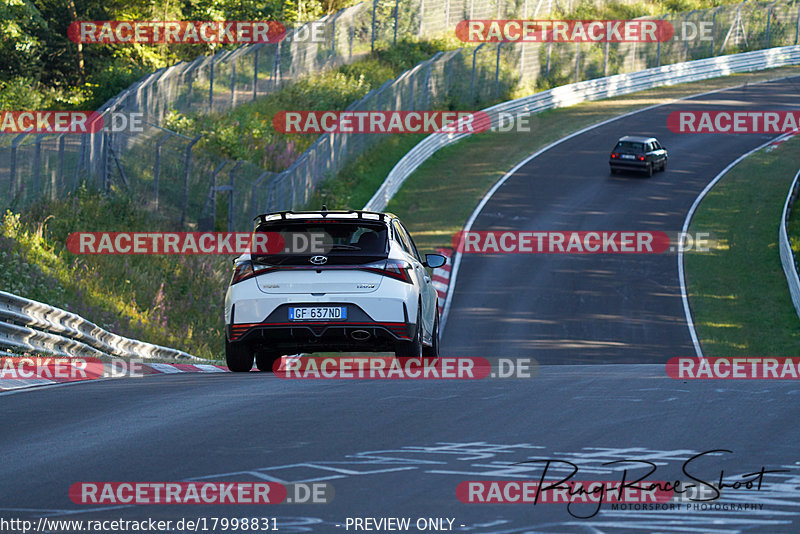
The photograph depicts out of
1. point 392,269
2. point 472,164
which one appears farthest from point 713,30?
point 392,269

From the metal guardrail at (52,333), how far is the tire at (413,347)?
5.04 metres

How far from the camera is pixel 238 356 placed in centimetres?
1170

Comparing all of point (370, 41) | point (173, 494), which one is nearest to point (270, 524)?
point (173, 494)

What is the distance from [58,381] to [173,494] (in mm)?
5944

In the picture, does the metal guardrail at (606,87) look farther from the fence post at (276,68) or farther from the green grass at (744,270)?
the green grass at (744,270)

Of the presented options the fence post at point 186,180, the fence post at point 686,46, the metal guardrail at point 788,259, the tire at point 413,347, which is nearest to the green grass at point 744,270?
the metal guardrail at point 788,259

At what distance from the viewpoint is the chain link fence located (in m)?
24.2

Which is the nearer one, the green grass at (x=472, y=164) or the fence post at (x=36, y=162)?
the fence post at (x=36, y=162)

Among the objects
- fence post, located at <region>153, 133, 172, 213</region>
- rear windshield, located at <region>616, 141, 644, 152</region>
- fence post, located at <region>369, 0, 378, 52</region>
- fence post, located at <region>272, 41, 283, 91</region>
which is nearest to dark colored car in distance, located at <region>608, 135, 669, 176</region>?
rear windshield, located at <region>616, 141, 644, 152</region>

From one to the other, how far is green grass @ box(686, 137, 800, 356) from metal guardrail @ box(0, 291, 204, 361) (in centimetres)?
1502

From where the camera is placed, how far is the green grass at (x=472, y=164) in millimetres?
38250

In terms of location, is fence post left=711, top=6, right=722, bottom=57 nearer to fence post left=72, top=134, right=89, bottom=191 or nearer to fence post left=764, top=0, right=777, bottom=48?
fence post left=764, top=0, right=777, bottom=48

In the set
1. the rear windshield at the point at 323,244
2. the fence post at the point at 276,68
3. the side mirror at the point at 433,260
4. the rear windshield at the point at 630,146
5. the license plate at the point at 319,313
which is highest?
the fence post at the point at 276,68

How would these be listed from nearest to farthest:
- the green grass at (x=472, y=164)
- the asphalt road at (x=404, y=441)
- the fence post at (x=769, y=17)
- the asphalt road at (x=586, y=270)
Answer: the asphalt road at (x=404, y=441) → the asphalt road at (x=586, y=270) → the green grass at (x=472, y=164) → the fence post at (x=769, y=17)
